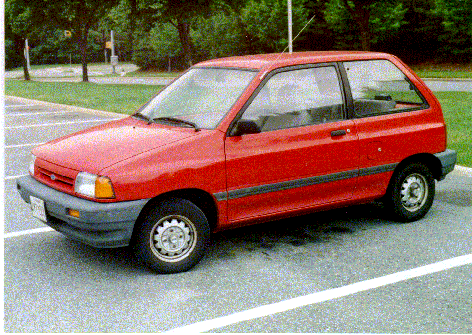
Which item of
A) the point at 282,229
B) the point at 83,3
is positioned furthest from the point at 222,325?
the point at 83,3

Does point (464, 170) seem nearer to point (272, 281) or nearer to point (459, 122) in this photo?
point (459, 122)

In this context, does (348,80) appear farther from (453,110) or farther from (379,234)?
(453,110)

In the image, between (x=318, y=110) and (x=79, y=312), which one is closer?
(x=79, y=312)

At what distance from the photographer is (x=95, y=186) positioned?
4.48m

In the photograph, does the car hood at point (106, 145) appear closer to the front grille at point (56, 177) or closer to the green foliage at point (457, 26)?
the front grille at point (56, 177)

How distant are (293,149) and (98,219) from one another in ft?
5.45

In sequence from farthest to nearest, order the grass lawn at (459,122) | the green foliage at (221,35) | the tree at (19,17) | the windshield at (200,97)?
the green foliage at (221,35) < the tree at (19,17) < the grass lawn at (459,122) < the windshield at (200,97)

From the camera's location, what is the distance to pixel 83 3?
1428 inches

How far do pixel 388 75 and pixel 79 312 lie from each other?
11.4 ft

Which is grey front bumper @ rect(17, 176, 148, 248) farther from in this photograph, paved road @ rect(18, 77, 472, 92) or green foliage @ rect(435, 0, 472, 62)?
green foliage @ rect(435, 0, 472, 62)

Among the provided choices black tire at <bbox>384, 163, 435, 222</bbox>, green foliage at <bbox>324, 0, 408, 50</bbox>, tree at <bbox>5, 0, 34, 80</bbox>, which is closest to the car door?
black tire at <bbox>384, 163, 435, 222</bbox>

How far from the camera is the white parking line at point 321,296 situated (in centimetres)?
390

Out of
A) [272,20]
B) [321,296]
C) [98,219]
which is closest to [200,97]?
[98,219]

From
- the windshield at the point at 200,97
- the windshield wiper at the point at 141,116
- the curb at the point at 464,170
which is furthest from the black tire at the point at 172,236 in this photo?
the curb at the point at 464,170
